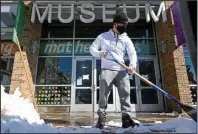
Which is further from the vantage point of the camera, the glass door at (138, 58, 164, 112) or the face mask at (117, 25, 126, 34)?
the glass door at (138, 58, 164, 112)

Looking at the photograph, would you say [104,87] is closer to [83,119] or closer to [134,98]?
[83,119]

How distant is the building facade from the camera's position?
9.48 m

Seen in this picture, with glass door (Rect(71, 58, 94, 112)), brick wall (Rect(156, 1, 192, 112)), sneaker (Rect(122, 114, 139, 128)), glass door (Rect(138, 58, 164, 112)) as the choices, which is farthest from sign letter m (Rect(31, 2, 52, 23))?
sneaker (Rect(122, 114, 139, 128))

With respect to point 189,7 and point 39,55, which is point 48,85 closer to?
point 39,55

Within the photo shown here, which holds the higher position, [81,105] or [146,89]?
[146,89]

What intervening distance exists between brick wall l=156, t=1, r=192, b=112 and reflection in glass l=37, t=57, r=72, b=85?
435cm

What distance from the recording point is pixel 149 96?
10.1 m

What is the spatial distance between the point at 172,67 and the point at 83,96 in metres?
4.05

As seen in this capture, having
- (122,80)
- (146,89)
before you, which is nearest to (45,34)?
(146,89)

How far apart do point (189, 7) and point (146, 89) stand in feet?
27.2

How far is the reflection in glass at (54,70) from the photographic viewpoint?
1027cm

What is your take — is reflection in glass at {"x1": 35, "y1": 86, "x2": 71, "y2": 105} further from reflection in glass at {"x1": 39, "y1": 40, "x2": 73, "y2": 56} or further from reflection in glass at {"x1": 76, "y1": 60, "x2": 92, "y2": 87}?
reflection in glass at {"x1": 39, "y1": 40, "x2": 73, "y2": 56}

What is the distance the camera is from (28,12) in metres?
10.1

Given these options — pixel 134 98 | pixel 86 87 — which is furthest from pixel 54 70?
pixel 134 98
